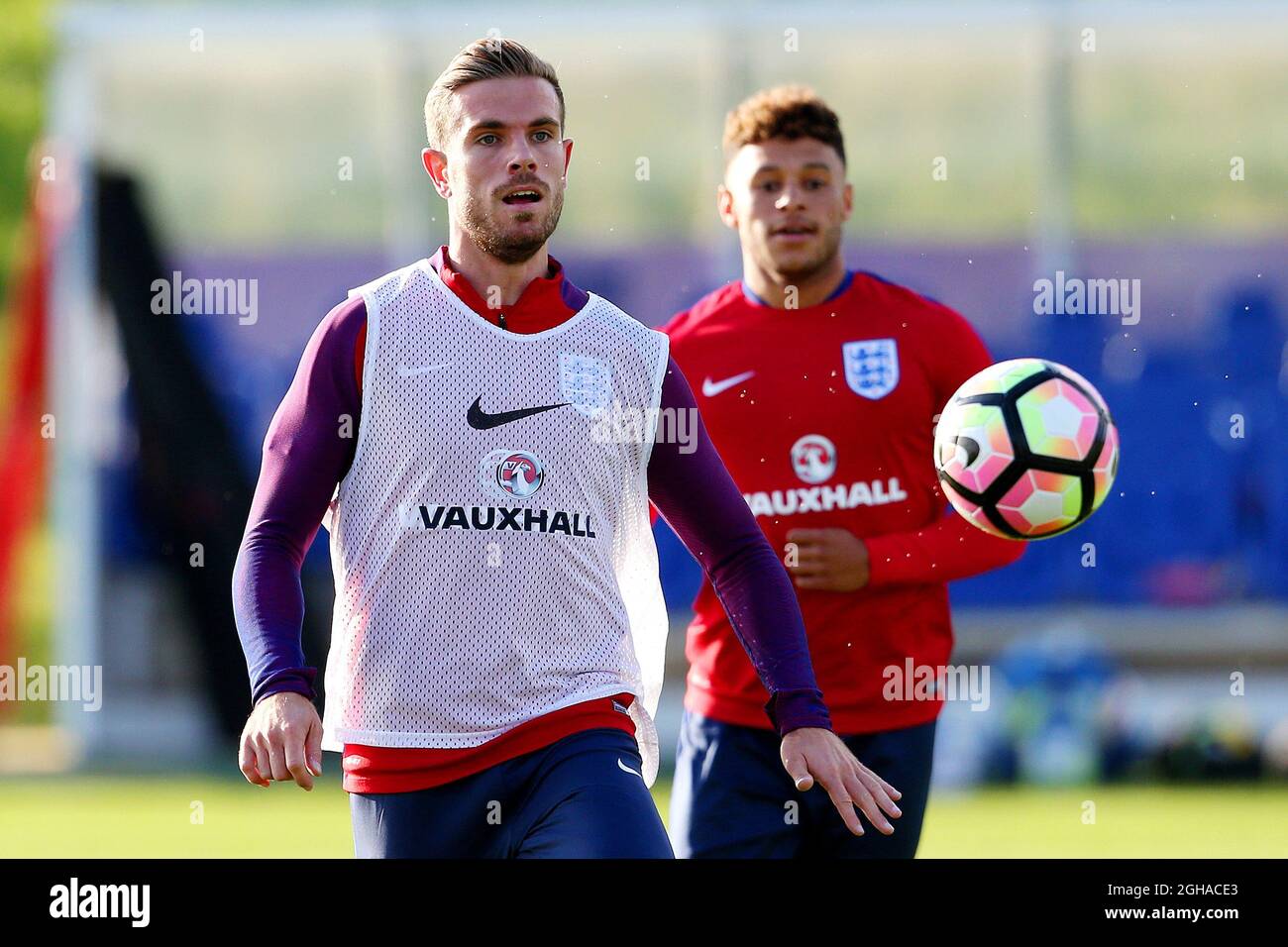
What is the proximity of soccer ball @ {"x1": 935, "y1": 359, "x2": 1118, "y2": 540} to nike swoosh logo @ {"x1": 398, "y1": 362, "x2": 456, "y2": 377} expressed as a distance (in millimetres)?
1747

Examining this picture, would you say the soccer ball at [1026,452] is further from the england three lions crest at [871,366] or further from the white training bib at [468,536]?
the white training bib at [468,536]

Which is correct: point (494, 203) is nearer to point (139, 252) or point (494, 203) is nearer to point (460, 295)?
point (460, 295)

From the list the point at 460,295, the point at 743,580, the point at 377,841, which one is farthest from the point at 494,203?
the point at 377,841

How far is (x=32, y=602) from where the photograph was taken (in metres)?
25.6

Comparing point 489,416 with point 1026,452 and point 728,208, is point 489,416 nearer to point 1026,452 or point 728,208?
point 1026,452

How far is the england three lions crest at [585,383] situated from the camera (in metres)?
4.54

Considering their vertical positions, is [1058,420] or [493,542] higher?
[1058,420]

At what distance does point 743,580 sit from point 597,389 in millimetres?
553

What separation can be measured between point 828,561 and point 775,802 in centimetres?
72

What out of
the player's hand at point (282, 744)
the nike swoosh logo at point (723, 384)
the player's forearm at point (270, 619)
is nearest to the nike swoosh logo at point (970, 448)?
the nike swoosh logo at point (723, 384)

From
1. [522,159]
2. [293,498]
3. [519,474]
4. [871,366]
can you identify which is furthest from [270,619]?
[871,366]

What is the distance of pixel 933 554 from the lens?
18.9ft

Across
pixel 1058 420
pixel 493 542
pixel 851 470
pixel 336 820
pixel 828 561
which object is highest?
pixel 1058 420

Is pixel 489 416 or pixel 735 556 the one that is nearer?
pixel 489 416
